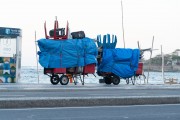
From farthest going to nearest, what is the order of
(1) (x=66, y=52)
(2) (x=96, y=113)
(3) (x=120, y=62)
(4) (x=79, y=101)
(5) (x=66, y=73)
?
(3) (x=120, y=62)
(5) (x=66, y=73)
(1) (x=66, y=52)
(4) (x=79, y=101)
(2) (x=96, y=113)

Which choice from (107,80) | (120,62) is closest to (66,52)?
(107,80)

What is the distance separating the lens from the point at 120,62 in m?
29.2

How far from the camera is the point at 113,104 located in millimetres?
15875

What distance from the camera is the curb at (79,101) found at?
14470 millimetres

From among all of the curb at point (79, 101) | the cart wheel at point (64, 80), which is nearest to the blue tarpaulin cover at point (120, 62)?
the cart wheel at point (64, 80)

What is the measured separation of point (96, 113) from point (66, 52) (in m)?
14.0

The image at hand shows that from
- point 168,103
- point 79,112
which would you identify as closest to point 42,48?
point 168,103

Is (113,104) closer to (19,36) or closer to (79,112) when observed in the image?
(79,112)

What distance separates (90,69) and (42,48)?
2774 millimetres

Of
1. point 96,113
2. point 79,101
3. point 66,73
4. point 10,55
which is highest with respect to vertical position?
point 10,55

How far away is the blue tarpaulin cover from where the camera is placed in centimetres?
2877

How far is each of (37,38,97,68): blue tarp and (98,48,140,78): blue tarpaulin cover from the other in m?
1.09

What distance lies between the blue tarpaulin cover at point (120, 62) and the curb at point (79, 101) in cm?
1181

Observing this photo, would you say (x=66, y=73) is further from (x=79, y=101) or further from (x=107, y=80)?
(x=79, y=101)
